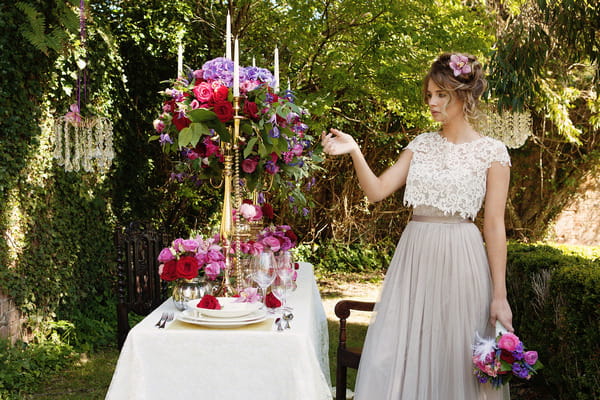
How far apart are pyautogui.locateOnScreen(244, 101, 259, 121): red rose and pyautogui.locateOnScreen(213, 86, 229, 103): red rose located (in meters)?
0.09

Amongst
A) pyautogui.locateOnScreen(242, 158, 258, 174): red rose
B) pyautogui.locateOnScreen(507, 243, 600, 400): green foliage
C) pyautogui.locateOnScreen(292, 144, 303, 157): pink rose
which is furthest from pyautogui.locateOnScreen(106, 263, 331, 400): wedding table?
pyautogui.locateOnScreen(507, 243, 600, 400): green foliage

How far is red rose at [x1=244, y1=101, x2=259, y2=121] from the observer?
2.04 meters

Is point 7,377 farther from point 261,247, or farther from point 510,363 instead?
point 510,363

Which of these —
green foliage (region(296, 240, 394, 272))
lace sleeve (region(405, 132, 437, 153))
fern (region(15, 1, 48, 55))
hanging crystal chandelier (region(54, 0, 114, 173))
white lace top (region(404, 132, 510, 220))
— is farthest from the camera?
green foliage (region(296, 240, 394, 272))

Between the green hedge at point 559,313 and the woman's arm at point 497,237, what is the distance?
953mm

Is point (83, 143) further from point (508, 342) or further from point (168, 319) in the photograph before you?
point (508, 342)

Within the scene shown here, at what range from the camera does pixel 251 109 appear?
2035mm

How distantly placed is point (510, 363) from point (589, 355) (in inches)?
50.5

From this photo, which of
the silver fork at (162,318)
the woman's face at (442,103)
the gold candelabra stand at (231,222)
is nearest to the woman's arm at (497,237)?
the woman's face at (442,103)

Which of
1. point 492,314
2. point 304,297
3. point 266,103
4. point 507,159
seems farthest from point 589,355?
point 266,103

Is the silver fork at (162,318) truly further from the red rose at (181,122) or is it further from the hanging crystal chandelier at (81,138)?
the hanging crystal chandelier at (81,138)

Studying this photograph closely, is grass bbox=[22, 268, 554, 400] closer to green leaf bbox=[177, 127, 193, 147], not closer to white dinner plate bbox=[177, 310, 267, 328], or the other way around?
white dinner plate bbox=[177, 310, 267, 328]

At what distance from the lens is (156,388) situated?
5.51ft

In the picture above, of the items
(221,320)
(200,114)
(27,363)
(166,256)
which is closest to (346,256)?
(27,363)
